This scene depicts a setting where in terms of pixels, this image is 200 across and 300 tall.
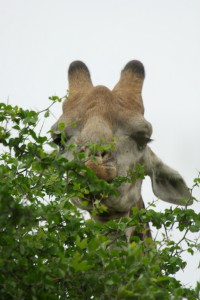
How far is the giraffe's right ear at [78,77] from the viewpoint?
23.6ft

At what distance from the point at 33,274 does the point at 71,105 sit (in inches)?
141

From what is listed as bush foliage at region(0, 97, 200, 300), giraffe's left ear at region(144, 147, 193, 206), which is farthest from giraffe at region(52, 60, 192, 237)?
bush foliage at region(0, 97, 200, 300)

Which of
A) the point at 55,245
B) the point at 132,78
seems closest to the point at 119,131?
the point at 132,78

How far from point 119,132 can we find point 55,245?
293cm

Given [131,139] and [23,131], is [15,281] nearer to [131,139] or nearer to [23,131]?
[23,131]

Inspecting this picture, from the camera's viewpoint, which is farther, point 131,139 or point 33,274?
point 131,139

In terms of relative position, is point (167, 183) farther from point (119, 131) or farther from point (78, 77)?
point (78, 77)

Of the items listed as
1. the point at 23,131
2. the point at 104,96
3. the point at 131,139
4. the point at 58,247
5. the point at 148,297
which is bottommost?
the point at 148,297

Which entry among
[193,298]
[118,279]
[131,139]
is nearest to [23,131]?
[118,279]

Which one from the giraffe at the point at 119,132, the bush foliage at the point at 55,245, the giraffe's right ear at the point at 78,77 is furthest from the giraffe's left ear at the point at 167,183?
the bush foliage at the point at 55,245

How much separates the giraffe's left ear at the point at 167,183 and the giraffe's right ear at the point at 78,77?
103 cm

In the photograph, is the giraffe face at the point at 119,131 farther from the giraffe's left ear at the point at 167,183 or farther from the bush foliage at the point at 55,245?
the bush foliage at the point at 55,245

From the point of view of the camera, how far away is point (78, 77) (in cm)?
741

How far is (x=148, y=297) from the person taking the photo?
293cm
